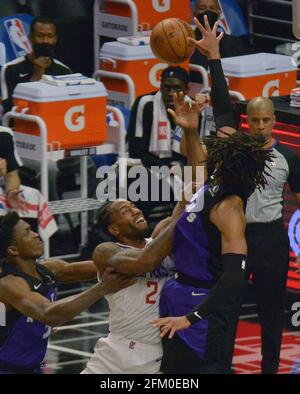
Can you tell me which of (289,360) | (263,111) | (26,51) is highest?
(263,111)

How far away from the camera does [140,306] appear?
9.09 m

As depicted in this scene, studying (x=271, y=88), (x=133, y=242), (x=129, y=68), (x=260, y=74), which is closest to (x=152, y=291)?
(x=133, y=242)

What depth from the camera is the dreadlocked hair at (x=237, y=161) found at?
877 centimetres

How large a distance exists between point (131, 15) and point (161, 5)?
0.42 m

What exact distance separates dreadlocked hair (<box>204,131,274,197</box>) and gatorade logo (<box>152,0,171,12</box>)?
6736 millimetres

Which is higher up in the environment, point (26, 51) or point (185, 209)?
point (185, 209)

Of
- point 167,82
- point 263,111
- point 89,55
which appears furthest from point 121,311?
point 89,55

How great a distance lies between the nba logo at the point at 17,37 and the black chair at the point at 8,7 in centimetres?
37

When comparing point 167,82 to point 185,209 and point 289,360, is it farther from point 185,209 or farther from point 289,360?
point 185,209

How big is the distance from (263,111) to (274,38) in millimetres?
6012

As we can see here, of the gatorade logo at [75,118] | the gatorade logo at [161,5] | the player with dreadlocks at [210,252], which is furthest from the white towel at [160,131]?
the player with dreadlocks at [210,252]

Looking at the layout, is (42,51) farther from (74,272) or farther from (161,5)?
(74,272)

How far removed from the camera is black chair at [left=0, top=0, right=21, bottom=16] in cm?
1524
